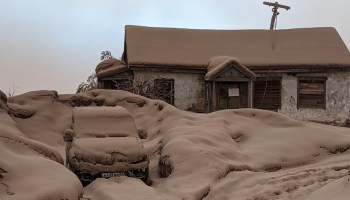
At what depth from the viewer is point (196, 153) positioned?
353 inches

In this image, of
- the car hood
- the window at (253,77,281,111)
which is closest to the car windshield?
the car hood

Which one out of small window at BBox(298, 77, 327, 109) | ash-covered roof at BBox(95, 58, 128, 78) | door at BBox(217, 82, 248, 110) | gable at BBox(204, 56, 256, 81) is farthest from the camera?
small window at BBox(298, 77, 327, 109)

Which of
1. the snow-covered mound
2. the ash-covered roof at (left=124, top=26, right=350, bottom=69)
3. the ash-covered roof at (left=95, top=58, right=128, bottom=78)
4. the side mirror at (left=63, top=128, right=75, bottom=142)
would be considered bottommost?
the snow-covered mound

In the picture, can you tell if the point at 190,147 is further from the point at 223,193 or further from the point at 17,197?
the point at 17,197

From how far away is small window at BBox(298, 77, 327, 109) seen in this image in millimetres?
22734

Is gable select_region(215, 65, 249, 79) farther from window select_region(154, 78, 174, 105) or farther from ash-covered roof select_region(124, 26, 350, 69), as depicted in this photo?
window select_region(154, 78, 174, 105)

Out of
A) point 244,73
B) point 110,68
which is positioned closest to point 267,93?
point 244,73

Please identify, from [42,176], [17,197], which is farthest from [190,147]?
[17,197]

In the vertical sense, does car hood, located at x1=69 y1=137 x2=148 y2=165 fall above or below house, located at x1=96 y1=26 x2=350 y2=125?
below

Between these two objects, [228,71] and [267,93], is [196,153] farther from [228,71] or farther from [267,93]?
[267,93]

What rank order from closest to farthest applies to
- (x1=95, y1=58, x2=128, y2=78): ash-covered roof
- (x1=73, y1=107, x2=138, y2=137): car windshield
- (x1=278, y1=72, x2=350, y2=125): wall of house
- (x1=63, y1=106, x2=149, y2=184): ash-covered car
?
(x1=63, y1=106, x2=149, y2=184): ash-covered car < (x1=73, y1=107, x2=138, y2=137): car windshield < (x1=95, y1=58, x2=128, y2=78): ash-covered roof < (x1=278, y1=72, x2=350, y2=125): wall of house

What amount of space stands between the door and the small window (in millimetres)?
3225

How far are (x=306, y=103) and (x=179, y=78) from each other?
6786 millimetres

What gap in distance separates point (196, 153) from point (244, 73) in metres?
12.6
